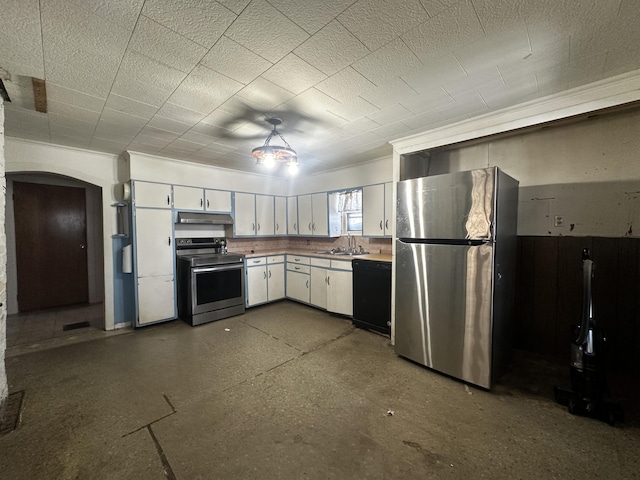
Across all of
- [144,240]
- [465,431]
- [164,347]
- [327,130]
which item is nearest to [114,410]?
[164,347]

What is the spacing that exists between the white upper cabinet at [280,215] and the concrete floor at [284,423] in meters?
2.77

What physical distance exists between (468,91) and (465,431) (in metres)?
2.54

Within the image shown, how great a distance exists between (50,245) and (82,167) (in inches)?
84.3

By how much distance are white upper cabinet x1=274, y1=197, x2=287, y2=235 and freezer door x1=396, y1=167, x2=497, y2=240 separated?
299 centimetres

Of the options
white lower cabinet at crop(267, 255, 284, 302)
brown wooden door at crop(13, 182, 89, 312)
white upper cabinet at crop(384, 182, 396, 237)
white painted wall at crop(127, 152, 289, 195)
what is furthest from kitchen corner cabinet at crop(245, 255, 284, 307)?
brown wooden door at crop(13, 182, 89, 312)

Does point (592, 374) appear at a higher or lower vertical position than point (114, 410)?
higher

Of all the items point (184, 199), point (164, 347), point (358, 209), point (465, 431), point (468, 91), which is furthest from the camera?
point (358, 209)

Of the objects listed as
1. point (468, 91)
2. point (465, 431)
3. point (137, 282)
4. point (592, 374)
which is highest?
point (468, 91)

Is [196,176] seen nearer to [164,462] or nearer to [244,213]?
[244,213]

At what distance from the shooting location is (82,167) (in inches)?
137

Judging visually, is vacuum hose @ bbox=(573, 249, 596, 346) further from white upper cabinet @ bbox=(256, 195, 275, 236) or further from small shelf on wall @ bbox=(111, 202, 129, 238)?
small shelf on wall @ bbox=(111, 202, 129, 238)

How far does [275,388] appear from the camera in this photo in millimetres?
2260

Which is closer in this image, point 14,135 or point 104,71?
point 104,71

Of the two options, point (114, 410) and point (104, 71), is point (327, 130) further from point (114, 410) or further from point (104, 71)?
point (114, 410)
